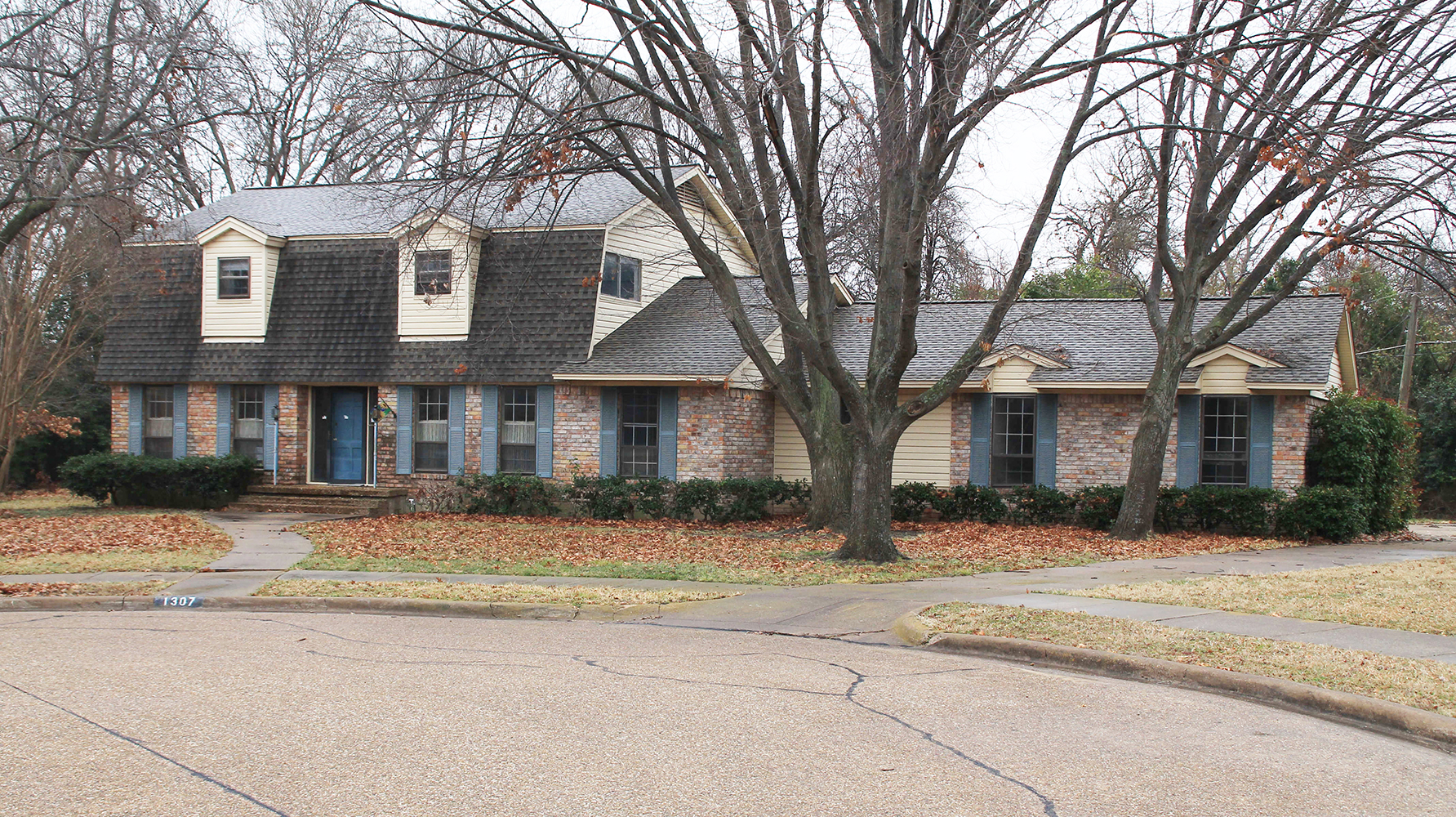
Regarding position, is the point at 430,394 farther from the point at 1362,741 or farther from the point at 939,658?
the point at 1362,741

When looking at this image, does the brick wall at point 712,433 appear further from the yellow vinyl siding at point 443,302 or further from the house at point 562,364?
the yellow vinyl siding at point 443,302

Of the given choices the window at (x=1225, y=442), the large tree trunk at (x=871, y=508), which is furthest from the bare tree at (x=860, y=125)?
the window at (x=1225, y=442)

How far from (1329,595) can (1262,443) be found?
364 inches

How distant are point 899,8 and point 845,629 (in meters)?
8.28

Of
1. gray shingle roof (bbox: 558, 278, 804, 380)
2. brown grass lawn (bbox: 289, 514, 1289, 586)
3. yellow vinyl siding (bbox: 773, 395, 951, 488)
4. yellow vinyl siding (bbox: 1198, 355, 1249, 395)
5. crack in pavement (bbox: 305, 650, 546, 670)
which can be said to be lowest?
brown grass lawn (bbox: 289, 514, 1289, 586)

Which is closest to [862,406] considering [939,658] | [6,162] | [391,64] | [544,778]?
[939,658]

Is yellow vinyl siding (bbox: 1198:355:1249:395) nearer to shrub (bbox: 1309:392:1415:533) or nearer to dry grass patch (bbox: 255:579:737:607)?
shrub (bbox: 1309:392:1415:533)

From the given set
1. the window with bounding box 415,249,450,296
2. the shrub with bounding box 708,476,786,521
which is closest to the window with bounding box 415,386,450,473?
the window with bounding box 415,249,450,296

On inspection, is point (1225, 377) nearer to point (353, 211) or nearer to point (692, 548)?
point (692, 548)

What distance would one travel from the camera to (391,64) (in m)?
16.7

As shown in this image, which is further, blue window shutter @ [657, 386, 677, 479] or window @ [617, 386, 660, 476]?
window @ [617, 386, 660, 476]

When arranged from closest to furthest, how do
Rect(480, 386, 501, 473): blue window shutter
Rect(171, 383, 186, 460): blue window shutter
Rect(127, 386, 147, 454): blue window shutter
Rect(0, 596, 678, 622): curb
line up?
Rect(0, 596, 678, 622): curb < Rect(480, 386, 501, 473): blue window shutter < Rect(171, 383, 186, 460): blue window shutter < Rect(127, 386, 147, 454): blue window shutter

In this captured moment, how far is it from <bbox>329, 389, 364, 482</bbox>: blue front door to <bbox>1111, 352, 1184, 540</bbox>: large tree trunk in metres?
16.2

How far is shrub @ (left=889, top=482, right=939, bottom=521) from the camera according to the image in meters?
22.3
